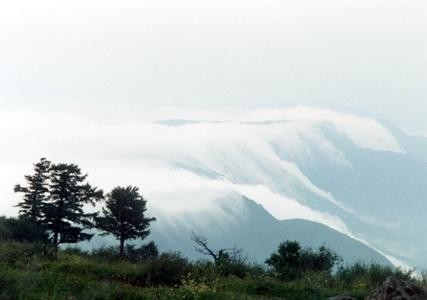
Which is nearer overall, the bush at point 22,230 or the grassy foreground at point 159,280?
the grassy foreground at point 159,280

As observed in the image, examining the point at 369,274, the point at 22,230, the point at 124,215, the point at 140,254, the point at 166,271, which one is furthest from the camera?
the point at 124,215

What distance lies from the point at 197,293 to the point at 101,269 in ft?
15.8

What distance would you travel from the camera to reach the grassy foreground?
695 inches

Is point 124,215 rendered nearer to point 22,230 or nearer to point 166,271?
point 22,230

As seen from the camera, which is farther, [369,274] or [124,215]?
[124,215]

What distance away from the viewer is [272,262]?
96.7 ft

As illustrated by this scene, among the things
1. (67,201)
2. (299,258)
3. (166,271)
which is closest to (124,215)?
(67,201)

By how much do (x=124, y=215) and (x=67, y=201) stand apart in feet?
20.2

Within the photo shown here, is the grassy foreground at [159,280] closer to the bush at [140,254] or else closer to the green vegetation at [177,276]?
the green vegetation at [177,276]

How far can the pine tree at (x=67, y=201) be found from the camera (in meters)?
52.8

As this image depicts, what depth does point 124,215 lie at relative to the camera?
165 feet

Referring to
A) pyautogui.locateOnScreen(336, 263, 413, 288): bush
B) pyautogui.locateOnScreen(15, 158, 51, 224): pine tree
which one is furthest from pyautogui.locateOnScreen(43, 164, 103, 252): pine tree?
pyautogui.locateOnScreen(336, 263, 413, 288): bush

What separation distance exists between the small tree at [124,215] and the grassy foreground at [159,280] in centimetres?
2486

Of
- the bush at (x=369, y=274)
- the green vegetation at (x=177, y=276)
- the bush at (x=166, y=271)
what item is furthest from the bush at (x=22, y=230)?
the bush at (x=369, y=274)
